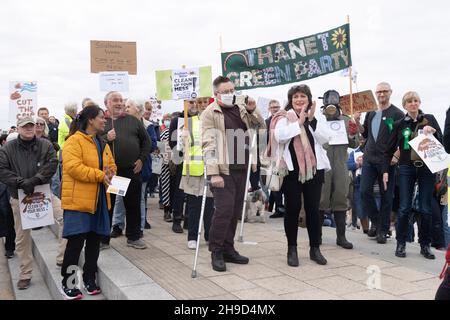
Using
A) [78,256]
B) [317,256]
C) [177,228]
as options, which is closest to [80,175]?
[78,256]

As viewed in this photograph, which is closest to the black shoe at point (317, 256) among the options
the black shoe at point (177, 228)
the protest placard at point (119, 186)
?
the protest placard at point (119, 186)

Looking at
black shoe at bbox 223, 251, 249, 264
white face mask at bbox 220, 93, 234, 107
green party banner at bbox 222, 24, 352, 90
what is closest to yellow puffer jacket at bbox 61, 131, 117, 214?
white face mask at bbox 220, 93, 234, 107

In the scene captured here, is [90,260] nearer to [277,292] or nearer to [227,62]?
[277,292]

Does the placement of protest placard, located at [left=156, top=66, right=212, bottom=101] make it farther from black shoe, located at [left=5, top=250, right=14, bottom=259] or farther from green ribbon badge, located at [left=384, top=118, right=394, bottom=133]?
black shoe, located at [left=5, top=250, right=14, bottom=259]

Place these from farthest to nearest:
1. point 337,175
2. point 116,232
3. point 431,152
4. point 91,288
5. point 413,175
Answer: point 116,232
point 337,175
point 413,175
point 431,152
point 91,288

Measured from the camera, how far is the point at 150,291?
3.83 m

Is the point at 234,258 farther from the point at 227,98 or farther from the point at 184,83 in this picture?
the point at 184,83

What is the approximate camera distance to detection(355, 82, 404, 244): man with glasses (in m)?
6.03

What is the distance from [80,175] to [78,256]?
34.0 inches

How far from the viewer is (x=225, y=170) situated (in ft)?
15.3

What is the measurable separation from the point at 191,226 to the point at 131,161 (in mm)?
1186

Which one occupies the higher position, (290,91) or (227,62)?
(227,62)

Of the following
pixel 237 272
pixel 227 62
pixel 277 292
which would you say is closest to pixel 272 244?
pixel 237 272

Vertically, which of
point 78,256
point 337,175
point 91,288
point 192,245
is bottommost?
point 91,288
